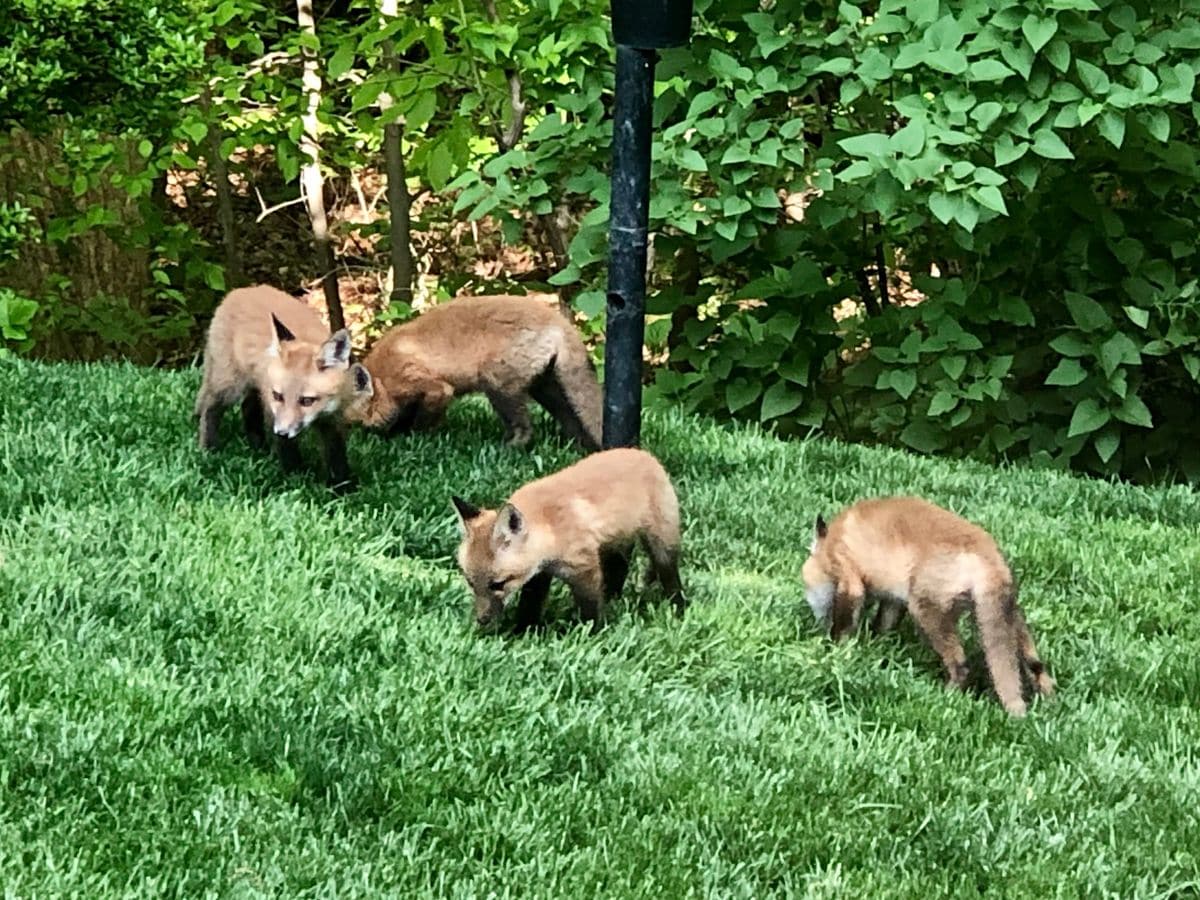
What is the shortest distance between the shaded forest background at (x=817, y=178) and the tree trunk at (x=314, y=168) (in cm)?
59

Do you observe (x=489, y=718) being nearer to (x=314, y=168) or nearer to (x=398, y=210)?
(x=398, y=210)

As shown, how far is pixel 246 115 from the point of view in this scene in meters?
11.0

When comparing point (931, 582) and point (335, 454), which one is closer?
point (931, 582)

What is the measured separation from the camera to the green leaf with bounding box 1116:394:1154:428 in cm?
786

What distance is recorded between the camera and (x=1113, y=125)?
6824 millimetres

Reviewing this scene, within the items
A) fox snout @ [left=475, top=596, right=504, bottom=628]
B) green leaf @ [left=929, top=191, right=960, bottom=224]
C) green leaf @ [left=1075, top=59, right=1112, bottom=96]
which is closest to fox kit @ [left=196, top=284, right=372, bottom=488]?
fox snout @ [left=475, top=596, right=504, bottom=628]

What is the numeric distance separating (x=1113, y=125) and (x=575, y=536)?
410cm

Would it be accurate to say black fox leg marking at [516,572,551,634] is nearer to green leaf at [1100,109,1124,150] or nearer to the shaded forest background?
the shaded forest background

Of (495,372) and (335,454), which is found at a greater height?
(495,372)

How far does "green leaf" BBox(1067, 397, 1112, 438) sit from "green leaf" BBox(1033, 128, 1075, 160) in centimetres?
173

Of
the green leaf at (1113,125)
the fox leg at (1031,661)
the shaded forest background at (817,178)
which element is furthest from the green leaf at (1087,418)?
the fox leg at (1031,661)

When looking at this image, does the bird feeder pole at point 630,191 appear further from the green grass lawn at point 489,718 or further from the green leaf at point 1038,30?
the green leaf at point 1038,30

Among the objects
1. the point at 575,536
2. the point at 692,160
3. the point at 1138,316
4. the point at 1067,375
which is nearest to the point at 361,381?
the point at 575,536

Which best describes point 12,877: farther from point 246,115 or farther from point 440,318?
point 246,115
